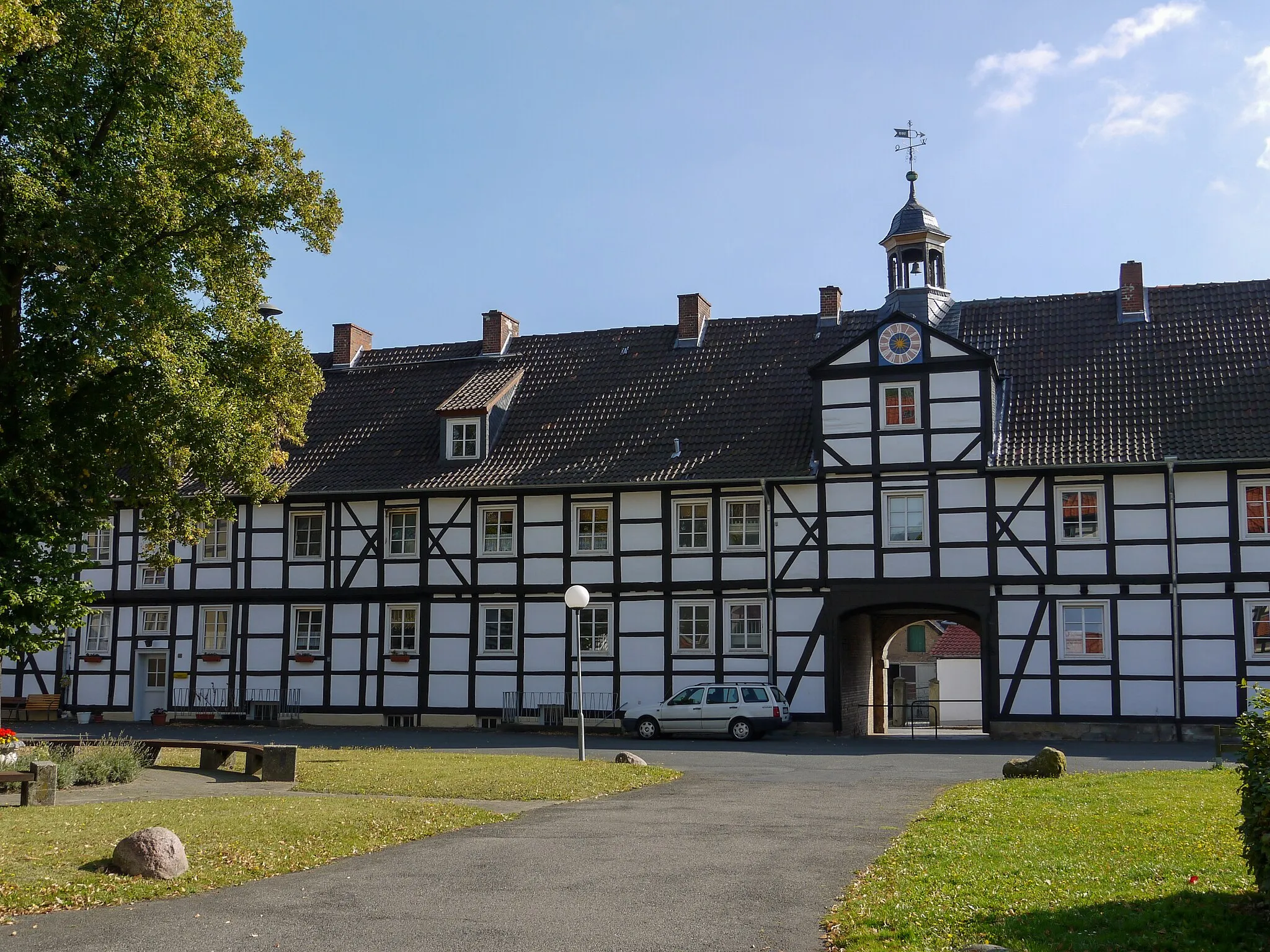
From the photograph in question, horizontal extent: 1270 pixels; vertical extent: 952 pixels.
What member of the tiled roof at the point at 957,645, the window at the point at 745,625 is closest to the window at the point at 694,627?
the window at the point at 745,625

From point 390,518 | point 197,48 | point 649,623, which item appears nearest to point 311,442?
point 390,518

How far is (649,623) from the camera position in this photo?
33.5 metres

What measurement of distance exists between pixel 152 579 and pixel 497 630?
10261 millimetres

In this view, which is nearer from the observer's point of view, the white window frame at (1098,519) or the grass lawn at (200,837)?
the grass lawn at (200,837)

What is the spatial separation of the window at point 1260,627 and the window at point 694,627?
12125mm

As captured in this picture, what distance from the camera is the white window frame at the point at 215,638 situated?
36.5 metres

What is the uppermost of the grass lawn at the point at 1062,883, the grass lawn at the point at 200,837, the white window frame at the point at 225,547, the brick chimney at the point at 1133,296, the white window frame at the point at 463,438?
the brick chimney at the point at 1133,296

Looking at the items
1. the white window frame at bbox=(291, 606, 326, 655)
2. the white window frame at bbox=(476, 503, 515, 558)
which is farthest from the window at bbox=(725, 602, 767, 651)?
the white window frame at bbox=(291, 606, 326, 655)

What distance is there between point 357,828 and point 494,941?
528cm

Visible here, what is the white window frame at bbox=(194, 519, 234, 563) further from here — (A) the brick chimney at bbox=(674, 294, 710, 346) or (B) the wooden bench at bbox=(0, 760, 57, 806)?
(B) the wooden bench at bbox=(0, 760, 57, 806)

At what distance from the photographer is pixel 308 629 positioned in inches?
1420

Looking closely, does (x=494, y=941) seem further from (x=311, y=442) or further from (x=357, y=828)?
(x=311, y=442)

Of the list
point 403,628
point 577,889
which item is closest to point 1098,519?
point 403,628

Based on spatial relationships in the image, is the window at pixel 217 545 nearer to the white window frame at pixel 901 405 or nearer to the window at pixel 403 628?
the window at pixel 403 628
